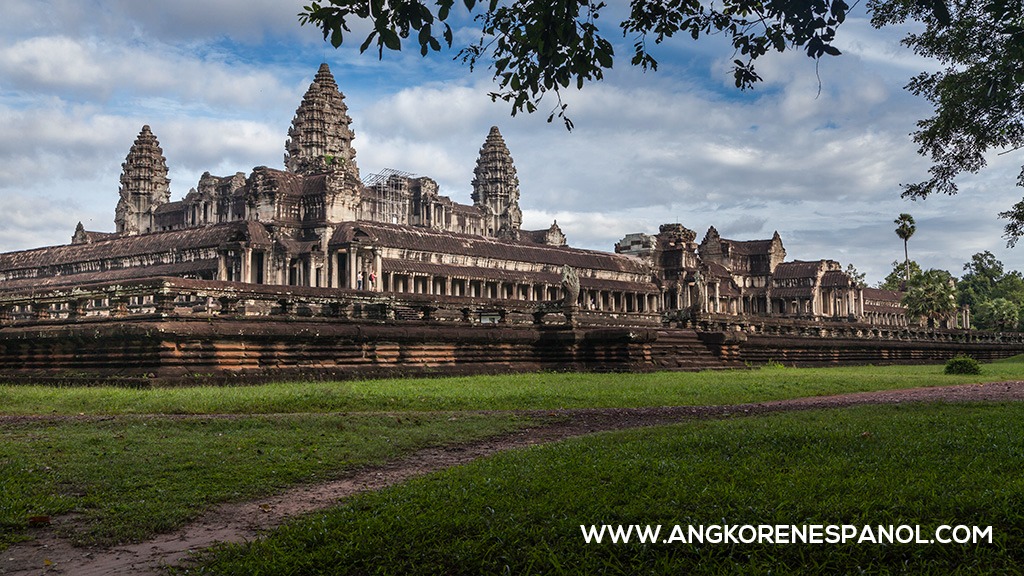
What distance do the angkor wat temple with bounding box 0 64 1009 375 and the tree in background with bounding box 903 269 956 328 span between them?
6.63 m

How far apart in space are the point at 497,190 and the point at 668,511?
120610 millimetres

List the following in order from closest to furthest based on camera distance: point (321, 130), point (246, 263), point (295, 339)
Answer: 1. point (295, 339)
2. point (246, 263)
3. point (321, 130)

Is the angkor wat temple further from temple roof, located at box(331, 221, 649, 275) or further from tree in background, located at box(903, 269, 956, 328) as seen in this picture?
tree in background, located at box(903, 269, 956, 328)

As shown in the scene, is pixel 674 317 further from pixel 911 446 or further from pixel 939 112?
pixel 911 446

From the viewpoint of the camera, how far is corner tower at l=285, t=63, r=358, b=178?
9581 cm

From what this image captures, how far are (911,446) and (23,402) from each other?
14928mm

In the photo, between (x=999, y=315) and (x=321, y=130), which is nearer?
(x=999, y=315)

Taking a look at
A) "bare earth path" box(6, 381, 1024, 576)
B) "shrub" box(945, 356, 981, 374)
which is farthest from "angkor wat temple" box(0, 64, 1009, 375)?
"bare earth path" box(6, 381, 1024, 576)

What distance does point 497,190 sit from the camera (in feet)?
414

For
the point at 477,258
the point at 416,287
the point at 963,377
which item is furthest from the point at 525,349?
the point at 477,258

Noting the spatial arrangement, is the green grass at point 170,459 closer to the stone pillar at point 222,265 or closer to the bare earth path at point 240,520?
the bare earth path at point 240,520

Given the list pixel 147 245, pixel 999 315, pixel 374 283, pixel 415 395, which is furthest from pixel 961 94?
pixel 999 315

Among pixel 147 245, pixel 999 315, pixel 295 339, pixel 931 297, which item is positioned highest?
pixel 147 245

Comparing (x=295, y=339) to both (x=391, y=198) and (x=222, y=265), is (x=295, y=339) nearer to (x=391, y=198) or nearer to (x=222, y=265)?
(x=222, y=265)
